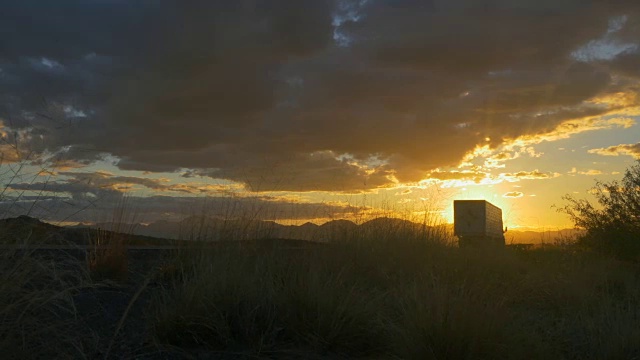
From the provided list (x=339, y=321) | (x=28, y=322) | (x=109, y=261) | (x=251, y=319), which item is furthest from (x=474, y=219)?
(x=28, y=322)

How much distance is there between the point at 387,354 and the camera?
6.11m

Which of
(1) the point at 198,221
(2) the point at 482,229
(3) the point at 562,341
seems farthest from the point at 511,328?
(2) the point at 482,229

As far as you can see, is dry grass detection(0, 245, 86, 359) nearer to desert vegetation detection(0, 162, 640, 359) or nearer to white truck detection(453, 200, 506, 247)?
desert vegetation detection(0, 162, 640, 359)

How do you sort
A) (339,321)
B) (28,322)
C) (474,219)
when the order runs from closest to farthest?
(28,322)
(339,321)
(474,219)

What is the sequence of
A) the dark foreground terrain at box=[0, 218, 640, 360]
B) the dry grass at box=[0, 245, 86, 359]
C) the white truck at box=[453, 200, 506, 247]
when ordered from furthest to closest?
the white truck at box=[453, 200, 506, 247], the dark foreground terrain at box=[0, 218, 640, 360], the dry grass at box=[0, 245, 86, 359]

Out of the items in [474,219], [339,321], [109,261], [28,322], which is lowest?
[28,322]

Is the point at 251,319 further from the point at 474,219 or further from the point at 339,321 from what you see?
the point at 474,219

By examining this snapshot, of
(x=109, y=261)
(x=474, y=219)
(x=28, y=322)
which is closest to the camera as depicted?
(x=28, y=322)

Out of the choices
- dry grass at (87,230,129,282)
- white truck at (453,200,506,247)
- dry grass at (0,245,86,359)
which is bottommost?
dry grass at (0,245,86,359)

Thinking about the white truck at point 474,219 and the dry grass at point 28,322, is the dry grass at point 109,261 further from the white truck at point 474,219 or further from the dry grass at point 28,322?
the white truck at point 474,219

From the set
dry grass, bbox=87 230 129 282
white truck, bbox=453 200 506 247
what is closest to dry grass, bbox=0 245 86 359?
dry grass, bbox=87 230 129 282

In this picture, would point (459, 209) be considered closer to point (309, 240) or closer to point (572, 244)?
point (572, 244)

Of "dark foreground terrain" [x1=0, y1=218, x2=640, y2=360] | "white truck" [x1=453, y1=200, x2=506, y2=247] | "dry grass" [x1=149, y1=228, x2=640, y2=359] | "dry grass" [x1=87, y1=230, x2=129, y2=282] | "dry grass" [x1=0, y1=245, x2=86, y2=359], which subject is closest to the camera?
"dry grass" [x1=0, y1=245, x2=86, y2=359]

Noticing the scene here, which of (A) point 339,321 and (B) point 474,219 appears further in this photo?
(B) point 474,219
